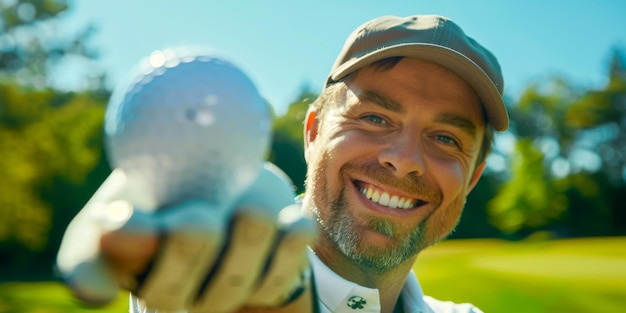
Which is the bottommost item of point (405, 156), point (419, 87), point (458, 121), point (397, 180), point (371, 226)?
point (371, 226)

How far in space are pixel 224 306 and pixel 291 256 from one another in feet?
0.40

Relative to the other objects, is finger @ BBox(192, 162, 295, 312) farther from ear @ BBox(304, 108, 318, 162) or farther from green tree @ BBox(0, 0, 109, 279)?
green tree @ BBox(0, 0, 109, 279)

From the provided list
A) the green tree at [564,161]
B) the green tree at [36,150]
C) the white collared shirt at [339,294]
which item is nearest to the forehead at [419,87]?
the white collared shirt at [339,294]

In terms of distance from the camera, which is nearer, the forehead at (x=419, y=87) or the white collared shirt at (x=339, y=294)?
the white collared shirt at (x=339, y=294)

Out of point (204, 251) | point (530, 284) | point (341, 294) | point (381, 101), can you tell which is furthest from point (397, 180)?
point (530, 284)

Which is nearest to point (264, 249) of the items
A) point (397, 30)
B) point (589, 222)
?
point (397, 30)

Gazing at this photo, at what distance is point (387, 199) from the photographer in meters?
2.16

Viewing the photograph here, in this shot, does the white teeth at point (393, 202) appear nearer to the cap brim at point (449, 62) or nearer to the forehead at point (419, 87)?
the forehead at point (419, 87)

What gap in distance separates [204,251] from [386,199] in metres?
1.43

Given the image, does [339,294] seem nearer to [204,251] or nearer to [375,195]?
[375,195]

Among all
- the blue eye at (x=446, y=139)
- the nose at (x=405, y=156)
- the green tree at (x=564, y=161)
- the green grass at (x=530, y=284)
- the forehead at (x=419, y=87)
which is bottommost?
the green tree at (x=564, y=161)

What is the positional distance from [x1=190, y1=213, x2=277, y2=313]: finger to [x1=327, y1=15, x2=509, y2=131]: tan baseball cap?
4.46 ft

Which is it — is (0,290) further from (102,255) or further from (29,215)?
(102,255)

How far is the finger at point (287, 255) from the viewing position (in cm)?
86
